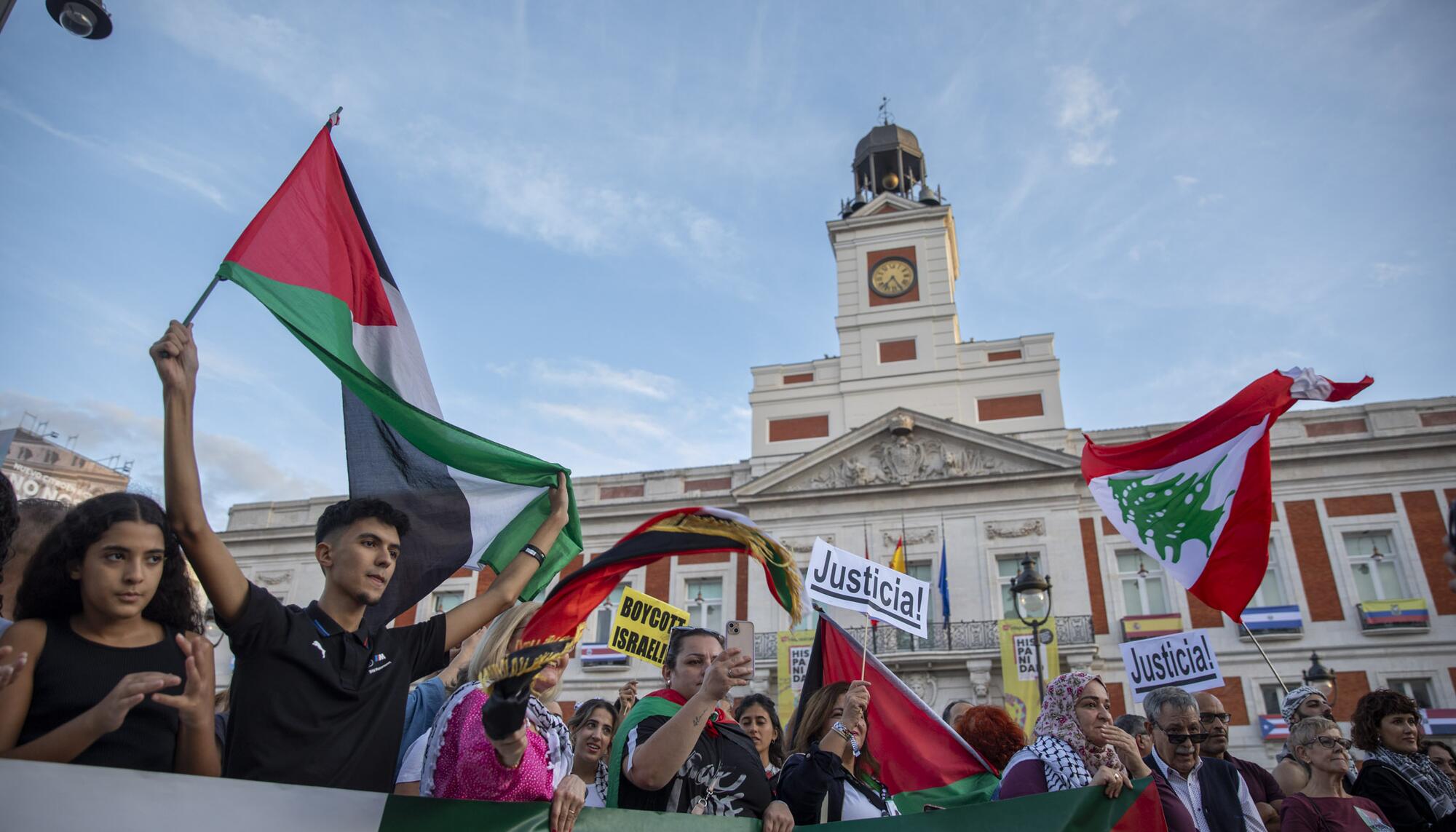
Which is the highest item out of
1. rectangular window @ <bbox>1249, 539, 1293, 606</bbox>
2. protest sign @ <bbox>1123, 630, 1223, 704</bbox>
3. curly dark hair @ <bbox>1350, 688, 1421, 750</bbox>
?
rectangular window @ <bbox>1249, 539, 1293, 606</bbox>

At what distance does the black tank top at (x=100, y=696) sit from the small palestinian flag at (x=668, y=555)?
1272 mm

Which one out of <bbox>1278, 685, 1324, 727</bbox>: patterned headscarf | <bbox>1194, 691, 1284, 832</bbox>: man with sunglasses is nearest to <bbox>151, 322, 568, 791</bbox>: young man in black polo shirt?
<bbox>1194, 691, 1284, 832</bbox>: man with sunglasses

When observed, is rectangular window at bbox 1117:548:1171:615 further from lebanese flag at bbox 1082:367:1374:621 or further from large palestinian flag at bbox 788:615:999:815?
large palestinian flag at bbox 788:615:999:815

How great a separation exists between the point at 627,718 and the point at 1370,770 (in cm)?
→ 411

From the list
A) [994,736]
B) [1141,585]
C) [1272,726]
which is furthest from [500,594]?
[1141,585]

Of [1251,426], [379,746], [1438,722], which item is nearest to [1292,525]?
[1438,722]

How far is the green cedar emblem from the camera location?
7.34m

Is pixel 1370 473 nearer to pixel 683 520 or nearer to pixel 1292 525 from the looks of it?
pixel 1292 525

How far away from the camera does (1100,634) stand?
22266 millimetres

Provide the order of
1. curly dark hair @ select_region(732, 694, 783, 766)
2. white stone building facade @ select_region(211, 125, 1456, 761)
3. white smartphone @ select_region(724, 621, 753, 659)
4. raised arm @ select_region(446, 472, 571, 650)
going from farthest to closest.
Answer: white stone building facade @ select_region(211, 125, 1456, 761), curly dark hair @ select_region(732, 694, 783, 766), white smartphone @ select_region(724, 621, 753, 659), raised arm @ select_region(446, 472, 571, 650)

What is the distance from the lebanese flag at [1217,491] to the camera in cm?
704

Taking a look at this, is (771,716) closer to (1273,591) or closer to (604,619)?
(1273,591)

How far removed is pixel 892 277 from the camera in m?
29.9

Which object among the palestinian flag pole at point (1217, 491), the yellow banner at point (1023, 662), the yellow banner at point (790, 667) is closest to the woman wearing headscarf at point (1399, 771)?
the palestinian flag pole at point (1217, 491)
